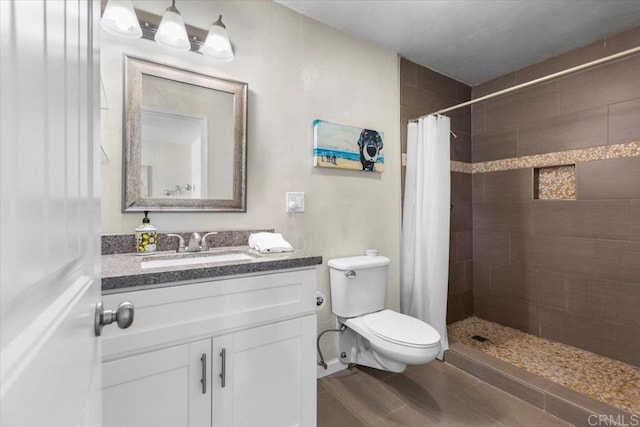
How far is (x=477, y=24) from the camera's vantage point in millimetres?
2006

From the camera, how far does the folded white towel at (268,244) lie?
145 cm

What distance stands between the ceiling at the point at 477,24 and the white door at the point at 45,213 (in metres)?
1.80

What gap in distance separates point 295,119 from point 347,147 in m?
0.43

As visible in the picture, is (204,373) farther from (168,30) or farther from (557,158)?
(557,158)

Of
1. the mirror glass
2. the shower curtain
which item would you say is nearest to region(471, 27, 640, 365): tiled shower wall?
the shower curtain

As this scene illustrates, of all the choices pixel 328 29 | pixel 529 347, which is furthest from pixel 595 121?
pixel 328 29

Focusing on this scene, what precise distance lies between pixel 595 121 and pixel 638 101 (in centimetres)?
23

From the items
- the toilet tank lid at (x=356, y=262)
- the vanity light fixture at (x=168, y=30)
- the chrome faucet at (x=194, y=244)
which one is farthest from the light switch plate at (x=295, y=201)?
the vanity light fixture at (x=168, y=30)

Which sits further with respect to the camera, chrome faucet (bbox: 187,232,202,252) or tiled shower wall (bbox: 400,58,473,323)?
tiled shower wall (bbox: 400,58,473,323)

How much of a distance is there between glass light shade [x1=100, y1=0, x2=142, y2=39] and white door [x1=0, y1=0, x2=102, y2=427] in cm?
107

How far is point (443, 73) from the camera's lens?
268 cm

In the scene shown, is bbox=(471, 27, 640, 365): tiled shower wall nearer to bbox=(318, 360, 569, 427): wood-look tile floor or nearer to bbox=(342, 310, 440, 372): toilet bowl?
bbox=(318, 360, 569, 427): wood-look tile floor

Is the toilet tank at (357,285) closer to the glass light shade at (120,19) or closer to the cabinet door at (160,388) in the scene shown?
the cabinet door at (160,388)

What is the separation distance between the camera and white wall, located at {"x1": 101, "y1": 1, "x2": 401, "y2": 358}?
1.46 m
